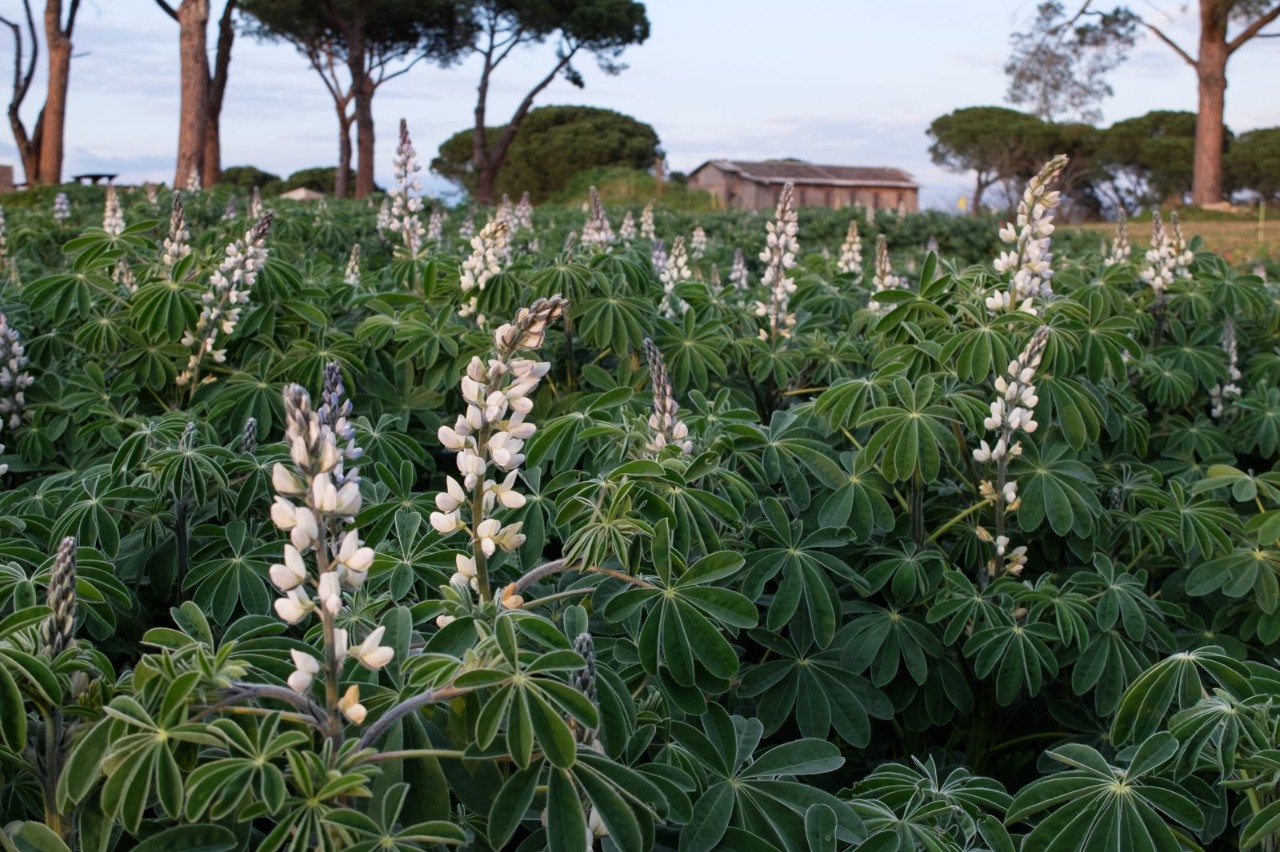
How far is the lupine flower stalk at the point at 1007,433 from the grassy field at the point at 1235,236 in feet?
44.6

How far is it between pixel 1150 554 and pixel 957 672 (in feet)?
2.89

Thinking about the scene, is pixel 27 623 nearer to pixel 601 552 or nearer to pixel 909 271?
pixel 601 552

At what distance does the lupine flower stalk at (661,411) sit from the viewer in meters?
2.35

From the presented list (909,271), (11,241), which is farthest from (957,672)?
(11,241)

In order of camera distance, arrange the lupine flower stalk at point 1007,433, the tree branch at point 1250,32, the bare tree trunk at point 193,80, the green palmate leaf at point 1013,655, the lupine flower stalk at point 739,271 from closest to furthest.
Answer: the green palmate leaf at point 1013,655 < the lupine flower stalk at point 1007,433 < the lupine flower stalk at point 739,271 < the bare tree trunk at point 193,80 < the tree branch at point 1250,32

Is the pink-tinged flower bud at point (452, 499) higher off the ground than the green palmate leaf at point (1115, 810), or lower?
higher

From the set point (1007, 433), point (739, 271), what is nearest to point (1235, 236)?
point (739, 271)

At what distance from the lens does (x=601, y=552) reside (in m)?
1.92

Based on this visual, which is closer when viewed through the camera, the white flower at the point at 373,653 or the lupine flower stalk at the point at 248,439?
the white flower at the point at 373,653

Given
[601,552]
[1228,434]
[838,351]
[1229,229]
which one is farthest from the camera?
[1229,229]

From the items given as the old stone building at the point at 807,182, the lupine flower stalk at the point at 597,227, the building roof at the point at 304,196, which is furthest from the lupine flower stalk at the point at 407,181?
the old stone building at the point at 807,182

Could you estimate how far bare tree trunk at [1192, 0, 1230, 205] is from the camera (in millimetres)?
25234

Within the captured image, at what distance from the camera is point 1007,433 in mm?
2973

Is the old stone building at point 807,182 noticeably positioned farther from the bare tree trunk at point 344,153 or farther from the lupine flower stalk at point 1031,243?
the lupine flower stalk at point 1031,243
